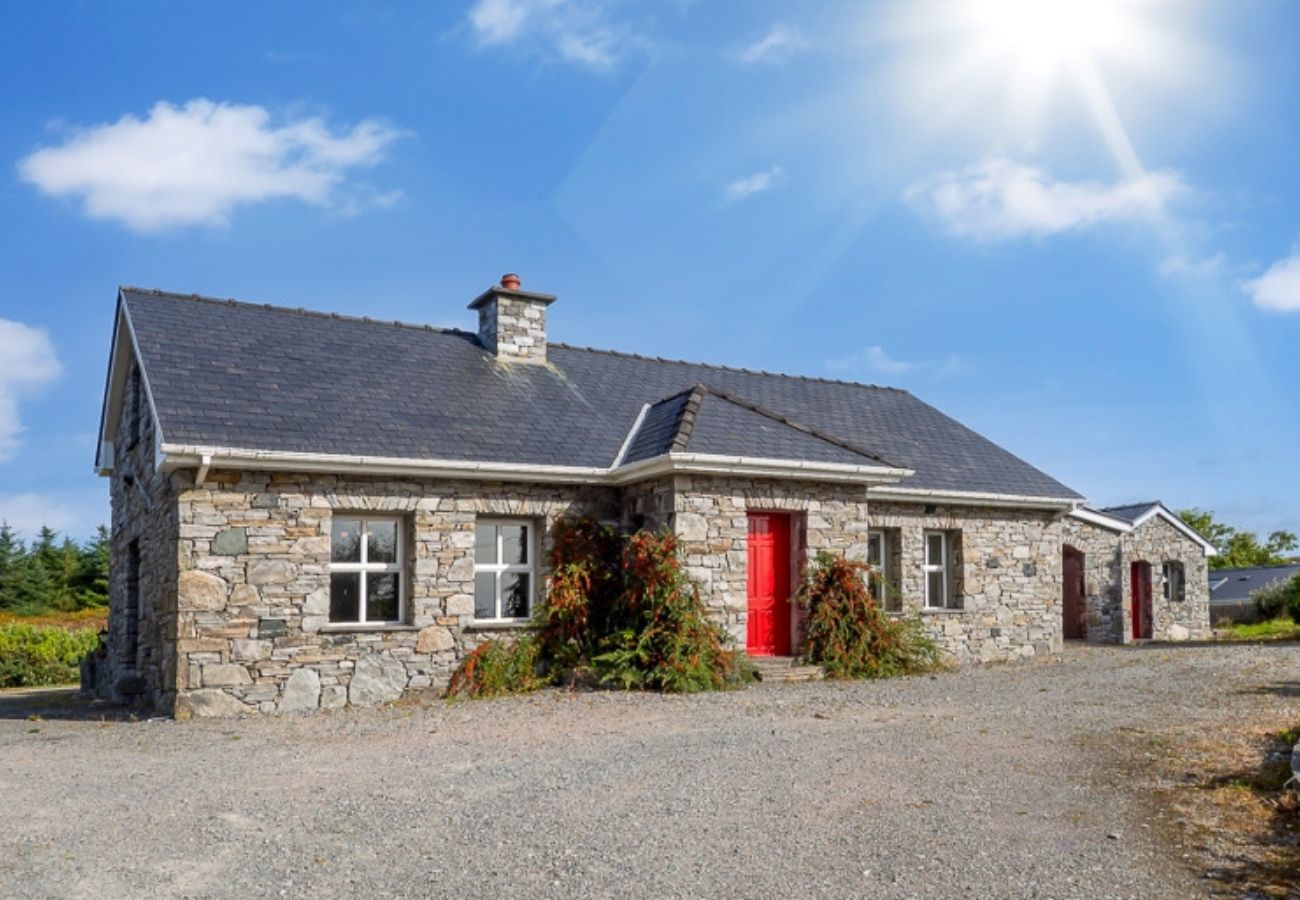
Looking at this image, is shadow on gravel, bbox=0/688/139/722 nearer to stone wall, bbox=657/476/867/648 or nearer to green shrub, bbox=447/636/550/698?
green shrub, bbox=447/636/550/698

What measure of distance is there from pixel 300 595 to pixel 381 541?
4.10 ft

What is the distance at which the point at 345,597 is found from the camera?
13.2 meters

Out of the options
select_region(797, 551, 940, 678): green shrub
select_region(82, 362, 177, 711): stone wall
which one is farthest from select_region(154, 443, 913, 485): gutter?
select_region(797, 551, 940, 678): green shrub

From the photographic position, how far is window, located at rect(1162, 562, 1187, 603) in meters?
25.7

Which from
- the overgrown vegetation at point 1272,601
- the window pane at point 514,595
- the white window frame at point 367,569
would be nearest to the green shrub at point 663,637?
the window pane at point 514,595

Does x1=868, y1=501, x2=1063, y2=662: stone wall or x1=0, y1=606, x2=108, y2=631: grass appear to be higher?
x1=868, y1=501, x2=1063, y2=662: stone wall

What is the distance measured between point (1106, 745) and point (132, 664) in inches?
506

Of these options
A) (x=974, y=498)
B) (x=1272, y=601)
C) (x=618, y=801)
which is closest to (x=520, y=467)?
(x=618, y=801)

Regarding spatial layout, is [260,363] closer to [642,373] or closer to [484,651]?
[484,651]

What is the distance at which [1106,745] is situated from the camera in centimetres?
895

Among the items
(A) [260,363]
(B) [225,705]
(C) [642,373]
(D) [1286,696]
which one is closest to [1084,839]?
(D) [1286,696]

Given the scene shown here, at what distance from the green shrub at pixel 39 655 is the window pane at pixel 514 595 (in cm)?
1100

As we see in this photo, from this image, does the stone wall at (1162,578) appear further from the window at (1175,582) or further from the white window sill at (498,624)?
the white window sill at (498,624)

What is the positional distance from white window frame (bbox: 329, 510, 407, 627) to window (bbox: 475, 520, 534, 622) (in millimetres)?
940
